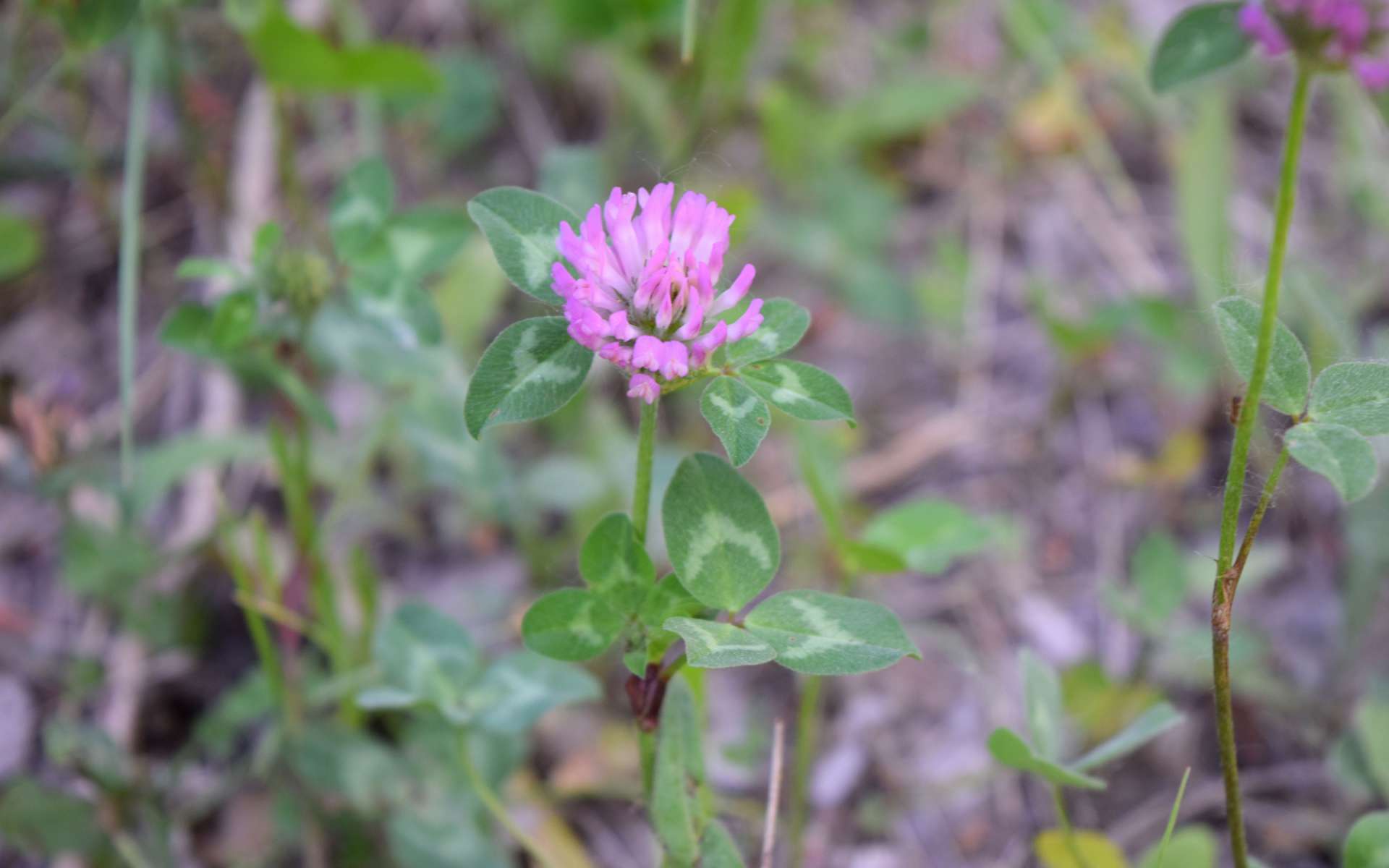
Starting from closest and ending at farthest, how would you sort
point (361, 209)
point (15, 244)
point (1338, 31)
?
point (1338, 31) < point (361, 209) < point (15, 244)

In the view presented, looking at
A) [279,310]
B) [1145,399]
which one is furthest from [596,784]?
[1145,399]

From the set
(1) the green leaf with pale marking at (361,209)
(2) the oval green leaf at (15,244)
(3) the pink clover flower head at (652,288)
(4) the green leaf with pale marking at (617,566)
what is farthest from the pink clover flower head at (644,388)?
(2) the oval green leaf at (15,244)

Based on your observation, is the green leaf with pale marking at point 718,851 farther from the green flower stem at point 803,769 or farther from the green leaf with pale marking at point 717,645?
the green flower stem at point 803,769

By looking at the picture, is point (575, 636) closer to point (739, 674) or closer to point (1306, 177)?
point (739, 674)

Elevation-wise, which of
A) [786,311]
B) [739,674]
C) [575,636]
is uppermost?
[786,311]

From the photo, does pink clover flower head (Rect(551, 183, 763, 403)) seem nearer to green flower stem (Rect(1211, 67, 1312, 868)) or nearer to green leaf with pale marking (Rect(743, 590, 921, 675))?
green leaf with pale marking (Rect(743, 590, 921, 675))

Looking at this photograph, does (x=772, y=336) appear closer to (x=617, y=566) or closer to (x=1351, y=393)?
(x=617, y=566)

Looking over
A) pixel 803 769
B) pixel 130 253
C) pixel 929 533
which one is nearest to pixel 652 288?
pixel 929 533
